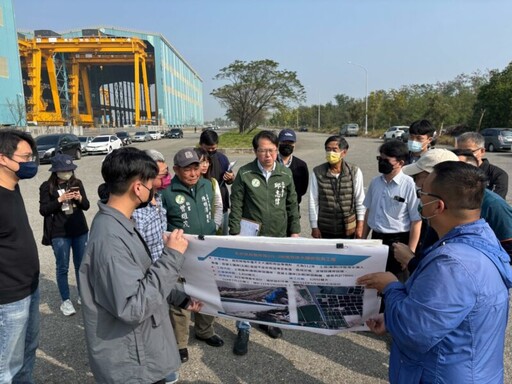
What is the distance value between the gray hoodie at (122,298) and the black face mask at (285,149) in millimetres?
2632

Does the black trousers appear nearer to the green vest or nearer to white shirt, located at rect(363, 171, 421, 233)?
white shirt, located at rect(363, 171, 421, 233)

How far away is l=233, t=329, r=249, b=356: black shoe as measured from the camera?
123 inches

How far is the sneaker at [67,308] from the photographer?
3785mm

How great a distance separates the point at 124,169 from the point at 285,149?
2709 mm

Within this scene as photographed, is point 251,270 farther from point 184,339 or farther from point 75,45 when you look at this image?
point 75,45

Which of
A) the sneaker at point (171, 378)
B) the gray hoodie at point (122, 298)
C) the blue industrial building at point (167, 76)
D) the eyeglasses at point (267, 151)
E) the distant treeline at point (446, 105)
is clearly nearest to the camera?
the gray hoodie at point (122, 298)

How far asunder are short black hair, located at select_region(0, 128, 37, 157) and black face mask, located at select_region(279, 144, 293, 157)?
255cm

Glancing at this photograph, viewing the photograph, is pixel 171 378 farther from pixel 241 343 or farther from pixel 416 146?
pixel 416 146

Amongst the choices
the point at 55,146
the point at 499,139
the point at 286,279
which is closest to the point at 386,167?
the point at 286,279

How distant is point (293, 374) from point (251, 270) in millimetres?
1230

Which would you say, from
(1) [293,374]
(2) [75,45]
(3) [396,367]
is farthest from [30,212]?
(2) [75,45]

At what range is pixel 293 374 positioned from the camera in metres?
2.83

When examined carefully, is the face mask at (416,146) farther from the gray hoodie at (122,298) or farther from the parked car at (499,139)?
the parked car at (499,139)

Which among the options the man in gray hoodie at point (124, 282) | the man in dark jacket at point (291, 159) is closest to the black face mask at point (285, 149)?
the man in dark jacket at point (291, 159)
